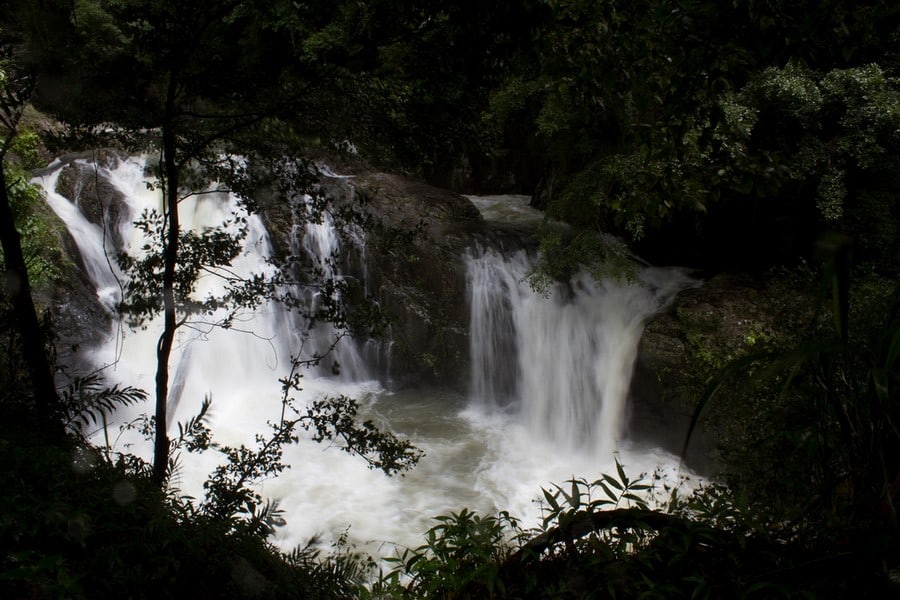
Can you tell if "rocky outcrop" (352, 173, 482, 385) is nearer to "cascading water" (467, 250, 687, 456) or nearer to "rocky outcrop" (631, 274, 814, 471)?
"cascading water" (467, 250, 687, 456)

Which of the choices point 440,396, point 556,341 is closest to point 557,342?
point 556,341

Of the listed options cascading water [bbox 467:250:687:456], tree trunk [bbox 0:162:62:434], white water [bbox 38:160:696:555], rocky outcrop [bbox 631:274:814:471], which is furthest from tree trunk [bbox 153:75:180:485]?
cascading water [bbox 467:250:687:456]

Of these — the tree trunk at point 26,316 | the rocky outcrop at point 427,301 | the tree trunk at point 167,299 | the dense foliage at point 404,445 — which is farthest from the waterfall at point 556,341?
the tree trunk at point 26,316

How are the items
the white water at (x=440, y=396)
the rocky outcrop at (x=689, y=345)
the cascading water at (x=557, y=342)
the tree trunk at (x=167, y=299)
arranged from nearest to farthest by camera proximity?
the tree trunk at (x=167, y=299)
the white water at (x=440, y=396)
the rocky outcrop at (x=689, y=345)
the cascading water at (x=557, y=342)

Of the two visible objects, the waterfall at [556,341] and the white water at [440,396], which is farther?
the waterfall at [556,341]

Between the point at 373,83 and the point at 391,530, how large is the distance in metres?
5.28

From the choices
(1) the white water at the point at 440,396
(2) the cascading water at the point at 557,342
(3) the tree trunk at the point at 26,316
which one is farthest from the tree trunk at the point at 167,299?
(2) the cascading water at the point at 557,342

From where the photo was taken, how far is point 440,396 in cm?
1065

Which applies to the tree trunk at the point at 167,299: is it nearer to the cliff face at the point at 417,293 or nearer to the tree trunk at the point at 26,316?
the tree trunk at the point at 26,316

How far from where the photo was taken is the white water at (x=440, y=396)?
7723 mm

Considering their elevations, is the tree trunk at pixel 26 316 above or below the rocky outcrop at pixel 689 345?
above

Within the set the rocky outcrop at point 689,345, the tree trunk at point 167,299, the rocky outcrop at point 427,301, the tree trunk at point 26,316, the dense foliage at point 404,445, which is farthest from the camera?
the rocky outcrop at point 427,301

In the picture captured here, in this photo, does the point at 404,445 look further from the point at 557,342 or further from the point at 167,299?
the point at 557,342

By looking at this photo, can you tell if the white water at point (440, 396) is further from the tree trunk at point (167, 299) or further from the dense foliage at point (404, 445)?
the dense foliage at point (404, 445)
